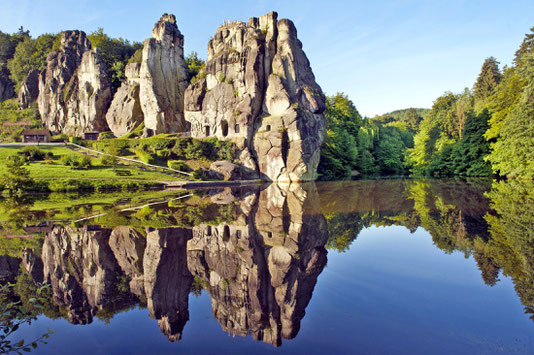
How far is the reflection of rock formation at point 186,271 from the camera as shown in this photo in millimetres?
6336

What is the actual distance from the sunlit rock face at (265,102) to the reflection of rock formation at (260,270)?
95.5 feet

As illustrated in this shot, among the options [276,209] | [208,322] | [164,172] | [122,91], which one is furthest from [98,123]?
[208,322]

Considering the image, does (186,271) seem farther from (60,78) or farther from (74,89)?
(60,78)

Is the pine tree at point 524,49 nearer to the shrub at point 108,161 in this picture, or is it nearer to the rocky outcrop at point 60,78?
the shrub at point 108,161

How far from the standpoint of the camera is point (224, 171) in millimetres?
41562

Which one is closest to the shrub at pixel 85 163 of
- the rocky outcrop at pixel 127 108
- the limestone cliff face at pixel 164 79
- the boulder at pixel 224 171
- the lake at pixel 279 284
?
the boulder at pixel 224 171

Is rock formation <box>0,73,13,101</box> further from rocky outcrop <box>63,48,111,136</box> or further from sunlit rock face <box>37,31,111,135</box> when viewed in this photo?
rocky outcrop <box>63,48,111,136</box>

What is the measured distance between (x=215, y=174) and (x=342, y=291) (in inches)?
1400

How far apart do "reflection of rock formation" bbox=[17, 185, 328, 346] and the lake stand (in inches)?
1.5

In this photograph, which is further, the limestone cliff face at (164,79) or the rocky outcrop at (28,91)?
the rocky outcrop at (28,91)

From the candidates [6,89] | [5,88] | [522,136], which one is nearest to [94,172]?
[522,136]

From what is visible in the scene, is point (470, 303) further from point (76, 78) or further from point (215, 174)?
point (76, 78)

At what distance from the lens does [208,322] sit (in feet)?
20.0

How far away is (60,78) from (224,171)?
47.1m
